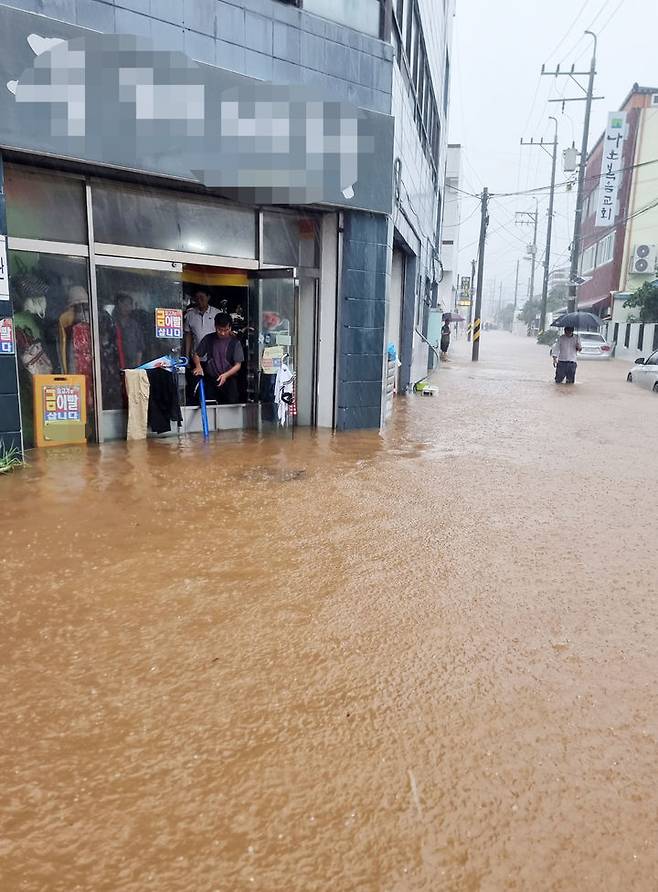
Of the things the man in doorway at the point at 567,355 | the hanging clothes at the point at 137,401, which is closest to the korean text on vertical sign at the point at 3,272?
the hanging clothes at the point at 137,401

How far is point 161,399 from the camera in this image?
28.0ft

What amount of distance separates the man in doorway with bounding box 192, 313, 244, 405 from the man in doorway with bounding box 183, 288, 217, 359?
0.35 ft

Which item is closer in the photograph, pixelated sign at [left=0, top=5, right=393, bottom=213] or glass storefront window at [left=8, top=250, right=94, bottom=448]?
pixelated sign at [left=0, top=5, right=393, bottom=213]

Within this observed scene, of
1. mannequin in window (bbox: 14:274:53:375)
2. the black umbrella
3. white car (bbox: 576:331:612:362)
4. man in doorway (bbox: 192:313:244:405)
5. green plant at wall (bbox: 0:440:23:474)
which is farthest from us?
white car (bbox: 576:331:612:362)

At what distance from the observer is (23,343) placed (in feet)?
24.6

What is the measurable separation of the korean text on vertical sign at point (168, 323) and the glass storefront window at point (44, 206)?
1300mm

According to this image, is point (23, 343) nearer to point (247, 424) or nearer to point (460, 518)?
point (247, 424)

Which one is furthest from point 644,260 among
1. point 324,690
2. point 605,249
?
point 324,690

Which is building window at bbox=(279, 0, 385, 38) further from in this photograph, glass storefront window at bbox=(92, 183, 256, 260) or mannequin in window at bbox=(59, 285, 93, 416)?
mannequin in window at bbox=(59, 285, 93, 416)

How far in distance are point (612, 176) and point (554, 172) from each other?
17044mm

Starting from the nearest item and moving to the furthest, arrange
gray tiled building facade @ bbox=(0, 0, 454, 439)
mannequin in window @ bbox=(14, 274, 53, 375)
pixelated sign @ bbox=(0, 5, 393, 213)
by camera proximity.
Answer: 1. pixelated sign @ bbox=(0, 5, 393, 213)
2. gray tiled building facade @ bbox=(0, 0, 454, 439)
3. mannequin in window @ bbox=(14, 274, 53, 375)

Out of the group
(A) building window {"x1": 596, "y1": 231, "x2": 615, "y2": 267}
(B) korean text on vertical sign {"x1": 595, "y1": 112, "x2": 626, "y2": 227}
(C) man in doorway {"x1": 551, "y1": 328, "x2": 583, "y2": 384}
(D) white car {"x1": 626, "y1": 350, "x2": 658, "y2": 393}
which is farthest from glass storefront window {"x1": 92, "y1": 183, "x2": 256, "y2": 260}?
(A) building window {"x1": 596, "y1": 231, "x2": 615, "y2": 267}

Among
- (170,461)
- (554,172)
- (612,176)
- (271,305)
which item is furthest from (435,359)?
(554,172)

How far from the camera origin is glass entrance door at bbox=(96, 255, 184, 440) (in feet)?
26.6
